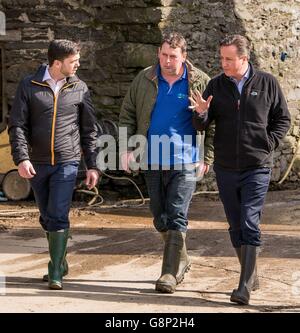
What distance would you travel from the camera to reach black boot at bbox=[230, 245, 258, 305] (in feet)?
19.6

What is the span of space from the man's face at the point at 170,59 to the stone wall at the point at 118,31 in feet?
14.0

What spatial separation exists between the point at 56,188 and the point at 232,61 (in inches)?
60.5

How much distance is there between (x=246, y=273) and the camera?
20.0 feet

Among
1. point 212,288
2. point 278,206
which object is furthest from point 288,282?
point 278,206

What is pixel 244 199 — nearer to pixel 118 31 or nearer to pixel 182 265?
pixel 182 265

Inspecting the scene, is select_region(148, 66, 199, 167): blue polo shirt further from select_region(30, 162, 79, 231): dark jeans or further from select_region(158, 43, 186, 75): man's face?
select_region(30, 162, 79, 231): dark jeans

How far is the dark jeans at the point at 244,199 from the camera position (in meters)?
6.10

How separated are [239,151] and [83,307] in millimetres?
1475

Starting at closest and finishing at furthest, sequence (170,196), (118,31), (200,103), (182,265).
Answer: (200,103) → (170,196) → (182,265) → (118,31)

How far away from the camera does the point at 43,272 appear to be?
7.07 metres

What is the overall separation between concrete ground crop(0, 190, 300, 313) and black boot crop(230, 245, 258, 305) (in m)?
0.08

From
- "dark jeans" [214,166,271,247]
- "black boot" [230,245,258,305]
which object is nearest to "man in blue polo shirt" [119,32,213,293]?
"dark jeans" [214,166,271,247]

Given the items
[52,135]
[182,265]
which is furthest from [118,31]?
[182,265]

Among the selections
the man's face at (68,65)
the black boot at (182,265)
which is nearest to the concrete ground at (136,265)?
the black boot at (182,265)
